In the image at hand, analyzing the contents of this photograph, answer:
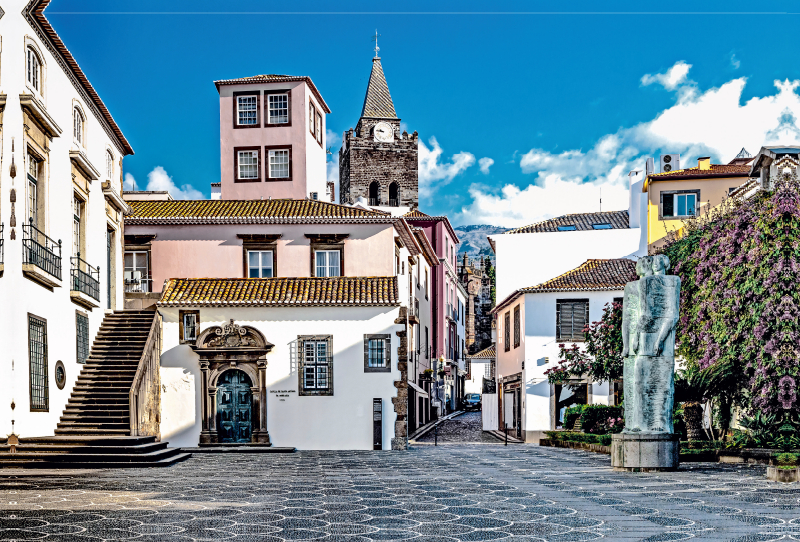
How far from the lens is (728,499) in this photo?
12.0 m

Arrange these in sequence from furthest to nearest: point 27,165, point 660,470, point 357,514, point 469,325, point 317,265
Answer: point 469,325, point 317,265, point 27,165, point 660,470, point 357,514

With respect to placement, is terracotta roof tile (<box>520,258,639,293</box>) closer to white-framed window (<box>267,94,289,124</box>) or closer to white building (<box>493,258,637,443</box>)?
white building (<box>493,258,637,443</box>)

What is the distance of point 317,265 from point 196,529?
74.1 feet

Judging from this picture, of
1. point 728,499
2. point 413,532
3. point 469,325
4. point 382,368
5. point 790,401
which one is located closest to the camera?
point 413,532

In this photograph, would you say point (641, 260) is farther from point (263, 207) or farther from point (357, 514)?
point (263, 207)

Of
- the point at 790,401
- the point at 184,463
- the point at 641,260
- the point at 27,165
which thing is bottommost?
the point at 184,463

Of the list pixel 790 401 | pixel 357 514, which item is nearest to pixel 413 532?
pixel 357 514

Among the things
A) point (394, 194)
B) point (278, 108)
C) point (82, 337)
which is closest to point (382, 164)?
point (394, 194)

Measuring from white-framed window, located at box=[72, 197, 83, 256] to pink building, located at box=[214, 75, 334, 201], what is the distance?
14.0m

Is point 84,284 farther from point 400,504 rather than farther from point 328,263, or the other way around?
point 400,504

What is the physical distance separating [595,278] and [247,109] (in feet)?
49.8

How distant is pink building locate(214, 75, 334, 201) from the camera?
→ 3834cm

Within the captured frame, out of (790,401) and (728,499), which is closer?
(728,499)

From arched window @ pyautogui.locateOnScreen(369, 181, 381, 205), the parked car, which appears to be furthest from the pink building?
the parked car
